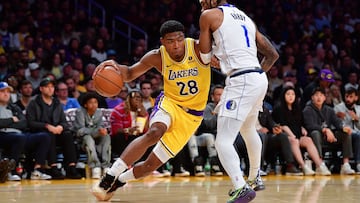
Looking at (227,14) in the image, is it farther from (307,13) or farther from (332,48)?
(307,13)

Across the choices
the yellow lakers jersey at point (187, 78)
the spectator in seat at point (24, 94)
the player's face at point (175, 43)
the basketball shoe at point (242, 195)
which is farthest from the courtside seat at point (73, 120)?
the basketball shoe at point (242, 195)

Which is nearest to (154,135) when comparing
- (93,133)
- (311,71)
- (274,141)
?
(93,133)

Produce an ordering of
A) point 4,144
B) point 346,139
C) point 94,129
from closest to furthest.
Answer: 1. point 4,144
2. point 94,129
3. point 346,139

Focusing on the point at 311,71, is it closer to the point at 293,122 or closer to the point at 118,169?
the point at 293,122

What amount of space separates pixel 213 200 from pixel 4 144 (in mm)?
4445

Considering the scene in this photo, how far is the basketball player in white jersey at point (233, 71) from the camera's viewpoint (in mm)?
5586

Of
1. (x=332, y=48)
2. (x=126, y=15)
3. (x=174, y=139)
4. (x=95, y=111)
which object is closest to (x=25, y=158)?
(x=95, y=111)

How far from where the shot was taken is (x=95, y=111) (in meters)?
10.5

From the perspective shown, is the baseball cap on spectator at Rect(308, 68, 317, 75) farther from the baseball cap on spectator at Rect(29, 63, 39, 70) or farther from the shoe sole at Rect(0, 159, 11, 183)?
the shoe sole at Rect(0, 159, 11, 183)

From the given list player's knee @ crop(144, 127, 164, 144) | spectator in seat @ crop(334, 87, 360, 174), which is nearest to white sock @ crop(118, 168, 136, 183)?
player's knee @ crop(144, 127, 164, 144)

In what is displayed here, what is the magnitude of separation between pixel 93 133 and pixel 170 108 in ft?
13.3

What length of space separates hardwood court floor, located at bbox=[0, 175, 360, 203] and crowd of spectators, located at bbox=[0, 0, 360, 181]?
282 cm

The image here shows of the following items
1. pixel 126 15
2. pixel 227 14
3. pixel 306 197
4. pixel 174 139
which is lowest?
pixel 306 197

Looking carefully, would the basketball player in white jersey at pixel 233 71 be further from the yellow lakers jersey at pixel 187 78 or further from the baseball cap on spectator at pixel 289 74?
the baseball cap on spectator at pixel 289 74
